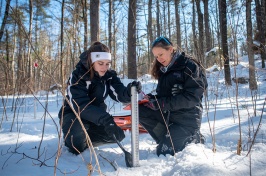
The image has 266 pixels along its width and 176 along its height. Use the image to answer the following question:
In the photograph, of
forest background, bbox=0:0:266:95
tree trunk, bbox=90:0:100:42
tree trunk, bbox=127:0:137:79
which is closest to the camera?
forest background, bbox=0:0:266:95

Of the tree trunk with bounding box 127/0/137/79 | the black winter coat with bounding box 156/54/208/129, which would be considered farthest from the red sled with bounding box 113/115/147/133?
the tree trunk with bounding box 127/0/137/79

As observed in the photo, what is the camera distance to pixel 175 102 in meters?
1.93

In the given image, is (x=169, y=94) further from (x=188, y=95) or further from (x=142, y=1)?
(x=142, y=1)

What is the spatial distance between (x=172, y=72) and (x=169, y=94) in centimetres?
23

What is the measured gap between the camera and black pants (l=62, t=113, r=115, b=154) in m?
1.93

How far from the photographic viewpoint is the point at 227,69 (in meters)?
7.27

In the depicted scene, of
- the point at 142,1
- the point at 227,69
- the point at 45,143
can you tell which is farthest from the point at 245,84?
the point at 45,143

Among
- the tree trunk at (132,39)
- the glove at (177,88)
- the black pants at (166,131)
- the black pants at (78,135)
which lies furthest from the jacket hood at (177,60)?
the tree trunk at (132,39)

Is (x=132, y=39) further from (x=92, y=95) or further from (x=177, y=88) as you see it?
(x=177, y=88)

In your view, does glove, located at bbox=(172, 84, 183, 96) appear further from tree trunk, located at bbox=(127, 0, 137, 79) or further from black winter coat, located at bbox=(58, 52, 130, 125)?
tree trunk, located at bbox=(127, 0, 137, 79)

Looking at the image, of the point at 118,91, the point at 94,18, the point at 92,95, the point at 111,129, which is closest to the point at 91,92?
the point at 92,95

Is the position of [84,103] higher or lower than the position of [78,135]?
higher

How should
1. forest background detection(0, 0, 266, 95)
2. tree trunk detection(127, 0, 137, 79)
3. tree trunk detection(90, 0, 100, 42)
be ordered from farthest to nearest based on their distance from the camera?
tree trunk detection(127, 0, 137, 79) < tree trunk detection(90, 0, 100, 42) < forest background detection(0, 0, 266, 95)

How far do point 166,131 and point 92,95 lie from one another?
2.81 feet
